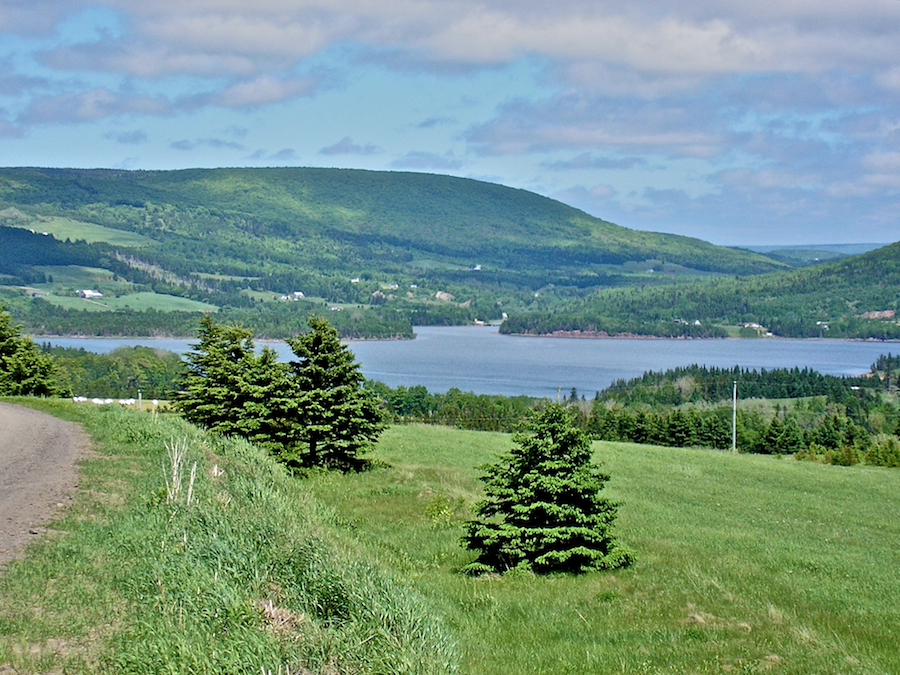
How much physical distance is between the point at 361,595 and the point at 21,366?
32.8 m

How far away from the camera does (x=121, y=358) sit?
124 metres

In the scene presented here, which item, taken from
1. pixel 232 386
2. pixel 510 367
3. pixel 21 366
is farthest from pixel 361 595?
pixel 510 367

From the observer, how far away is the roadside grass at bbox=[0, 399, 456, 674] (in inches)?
266

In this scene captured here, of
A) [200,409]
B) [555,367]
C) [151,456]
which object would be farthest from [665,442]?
[555,367]

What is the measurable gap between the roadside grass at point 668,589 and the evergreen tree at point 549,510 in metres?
0.43

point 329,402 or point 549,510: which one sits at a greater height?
point 329,402

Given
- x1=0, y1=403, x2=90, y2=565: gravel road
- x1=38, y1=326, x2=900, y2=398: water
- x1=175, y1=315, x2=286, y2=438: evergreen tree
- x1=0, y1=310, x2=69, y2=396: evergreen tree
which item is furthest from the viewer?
x1=38, y1=326, x2=900, y2=398: water

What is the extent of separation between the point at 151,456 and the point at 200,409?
492 inches

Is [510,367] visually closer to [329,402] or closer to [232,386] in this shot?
[232,386]

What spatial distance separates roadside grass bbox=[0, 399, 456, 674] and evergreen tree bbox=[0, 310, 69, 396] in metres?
27.7

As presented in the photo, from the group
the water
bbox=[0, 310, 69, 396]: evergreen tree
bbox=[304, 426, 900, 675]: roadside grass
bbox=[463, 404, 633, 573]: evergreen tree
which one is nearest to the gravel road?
bbox=[304, 426, 900, 675]: roadside grass

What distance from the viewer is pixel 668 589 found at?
491 inches

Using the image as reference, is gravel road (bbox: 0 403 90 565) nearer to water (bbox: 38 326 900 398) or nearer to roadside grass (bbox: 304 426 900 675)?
roadside grass (bbox: 304 426 900 675)

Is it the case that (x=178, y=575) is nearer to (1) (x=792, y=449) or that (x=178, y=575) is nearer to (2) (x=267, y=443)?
(2) (x=267, y=443)
